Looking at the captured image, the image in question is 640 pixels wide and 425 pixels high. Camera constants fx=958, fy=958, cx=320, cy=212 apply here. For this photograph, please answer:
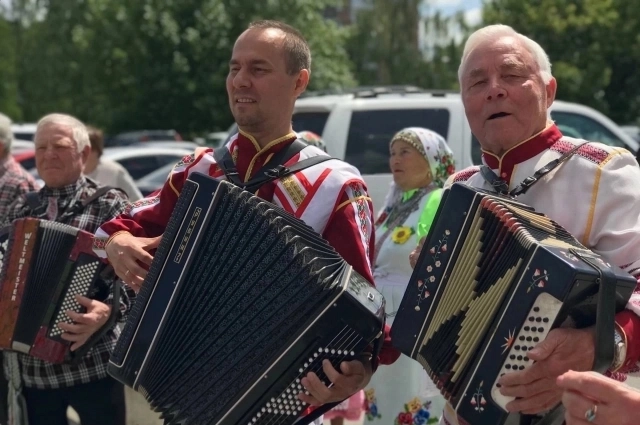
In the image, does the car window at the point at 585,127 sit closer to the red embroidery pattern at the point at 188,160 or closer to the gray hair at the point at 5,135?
the gray hair at the point at 5,135

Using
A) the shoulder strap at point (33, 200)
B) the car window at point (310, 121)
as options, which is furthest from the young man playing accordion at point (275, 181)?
the car window at point (310, 121)

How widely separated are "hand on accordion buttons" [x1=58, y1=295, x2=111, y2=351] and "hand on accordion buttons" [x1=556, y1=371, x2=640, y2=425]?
8.27ft

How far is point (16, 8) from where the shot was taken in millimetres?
46500

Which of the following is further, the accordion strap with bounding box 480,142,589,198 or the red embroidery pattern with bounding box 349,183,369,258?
the red embroidery pattern with bounding box 349,183,369,258

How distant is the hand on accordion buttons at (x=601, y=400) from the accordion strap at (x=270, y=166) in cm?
124

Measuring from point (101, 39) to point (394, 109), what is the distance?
19.4m

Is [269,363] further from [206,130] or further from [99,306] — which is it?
[206,130]

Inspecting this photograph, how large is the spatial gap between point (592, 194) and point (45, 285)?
2415 mm

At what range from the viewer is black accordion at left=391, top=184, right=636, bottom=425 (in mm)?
2152

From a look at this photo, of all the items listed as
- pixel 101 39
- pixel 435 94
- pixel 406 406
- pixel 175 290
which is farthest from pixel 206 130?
pixel 175 290

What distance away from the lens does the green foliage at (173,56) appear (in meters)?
24.4

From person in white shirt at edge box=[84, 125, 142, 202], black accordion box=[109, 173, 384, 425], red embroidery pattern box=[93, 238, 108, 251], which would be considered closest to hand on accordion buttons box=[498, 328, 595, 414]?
black accordion box=[109, 173, 384, 425]

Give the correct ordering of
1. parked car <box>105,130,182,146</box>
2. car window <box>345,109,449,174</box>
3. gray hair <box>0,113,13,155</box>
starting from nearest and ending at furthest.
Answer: gray hair <box>0,113,13,155</box>, car window <box>345,109,449,174</box>, parked car <box>105,130,182,146</box>

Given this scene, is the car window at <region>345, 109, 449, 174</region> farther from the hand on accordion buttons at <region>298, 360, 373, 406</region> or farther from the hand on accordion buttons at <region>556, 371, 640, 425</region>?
the hand on accordion buttons at <region>556, 371, 640, 425</region>
